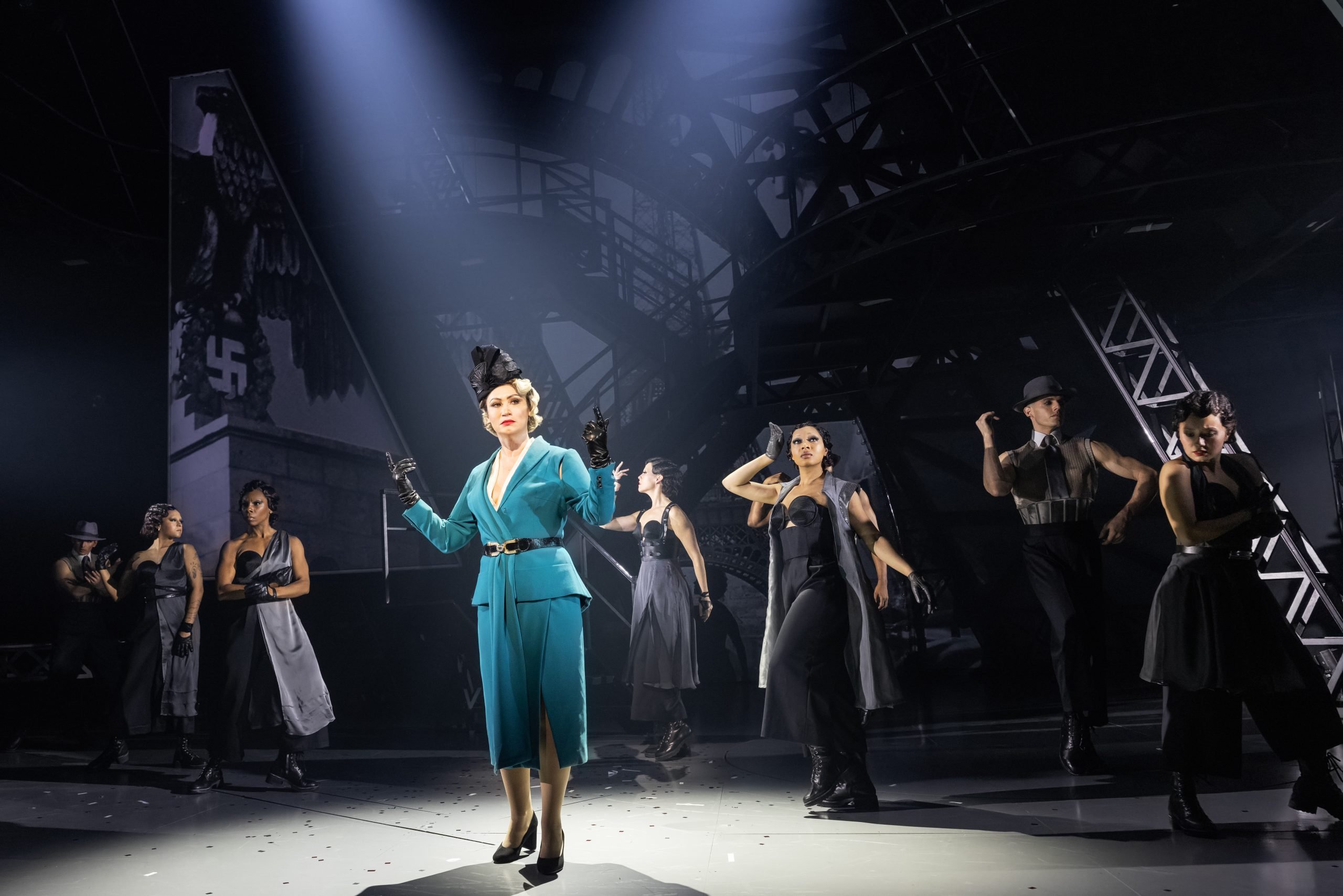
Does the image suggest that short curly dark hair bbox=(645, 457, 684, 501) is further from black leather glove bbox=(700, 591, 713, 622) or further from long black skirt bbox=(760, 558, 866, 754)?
long black skirt bbox=(760, 558, 866, 754)

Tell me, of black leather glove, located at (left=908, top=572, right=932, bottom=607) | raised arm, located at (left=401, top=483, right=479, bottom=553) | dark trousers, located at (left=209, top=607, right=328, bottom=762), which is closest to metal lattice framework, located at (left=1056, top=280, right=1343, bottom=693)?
black leather glove, located at (left=908, top=572, right=932, bottom=607)

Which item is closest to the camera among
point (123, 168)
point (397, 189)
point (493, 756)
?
point (493, 756)

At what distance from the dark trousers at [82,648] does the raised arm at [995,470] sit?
6.91 metres

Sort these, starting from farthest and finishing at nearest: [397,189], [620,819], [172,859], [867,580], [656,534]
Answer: [397,189], [656,534], [867,580], [620,819], [172,859]

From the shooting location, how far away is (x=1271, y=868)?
118 inches

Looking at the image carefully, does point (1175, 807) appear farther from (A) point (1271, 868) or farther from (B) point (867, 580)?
(B) point (867, 580)

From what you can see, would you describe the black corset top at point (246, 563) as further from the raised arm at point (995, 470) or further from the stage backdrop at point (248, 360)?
the raised arm at point (995, 470)

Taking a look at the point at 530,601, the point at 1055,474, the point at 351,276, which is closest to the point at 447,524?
the point at 530,601

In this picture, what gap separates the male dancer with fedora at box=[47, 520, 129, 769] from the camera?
761 cm

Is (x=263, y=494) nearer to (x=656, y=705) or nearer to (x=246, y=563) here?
(x=246, y=563)

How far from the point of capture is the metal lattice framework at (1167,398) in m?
6.78

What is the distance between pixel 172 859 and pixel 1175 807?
13.3ft

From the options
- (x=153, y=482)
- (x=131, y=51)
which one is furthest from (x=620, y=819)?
(x=131, y=51)

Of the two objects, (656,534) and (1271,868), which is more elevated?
(656,534)
